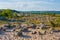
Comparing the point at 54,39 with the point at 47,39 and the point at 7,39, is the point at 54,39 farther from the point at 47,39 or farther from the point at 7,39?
the point at 7,39

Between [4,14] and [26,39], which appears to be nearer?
[26,39]

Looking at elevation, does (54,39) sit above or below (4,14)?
above

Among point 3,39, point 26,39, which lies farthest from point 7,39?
point 26,39

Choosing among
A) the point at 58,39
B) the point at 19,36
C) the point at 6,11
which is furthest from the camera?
the point at 6,11

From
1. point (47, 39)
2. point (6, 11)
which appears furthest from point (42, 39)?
point (6, 11)

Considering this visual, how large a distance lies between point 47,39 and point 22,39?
2.10 metres

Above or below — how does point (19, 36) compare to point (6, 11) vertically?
above

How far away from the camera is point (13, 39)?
1720 cm

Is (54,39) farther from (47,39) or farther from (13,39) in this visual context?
(13,39)

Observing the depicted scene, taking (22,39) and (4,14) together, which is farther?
(4,14)

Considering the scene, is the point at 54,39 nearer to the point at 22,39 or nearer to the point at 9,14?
the point at 22,39

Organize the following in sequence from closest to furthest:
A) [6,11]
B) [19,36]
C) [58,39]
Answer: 1. [58,39]
2. [19,36]
3. [6,11]

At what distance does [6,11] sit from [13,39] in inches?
1766

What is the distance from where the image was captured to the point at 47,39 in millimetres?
17531
